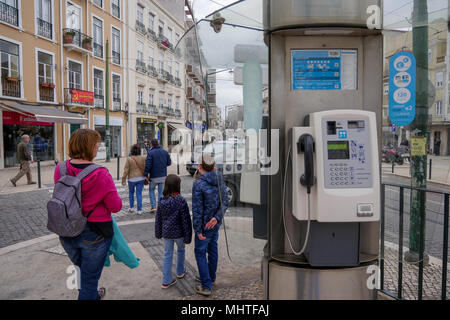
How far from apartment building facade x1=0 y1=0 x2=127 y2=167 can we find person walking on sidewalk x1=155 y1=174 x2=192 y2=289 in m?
13.2

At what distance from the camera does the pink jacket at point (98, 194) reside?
7.75ft

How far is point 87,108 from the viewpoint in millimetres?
18797

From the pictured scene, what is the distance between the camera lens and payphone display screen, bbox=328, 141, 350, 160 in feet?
7.41

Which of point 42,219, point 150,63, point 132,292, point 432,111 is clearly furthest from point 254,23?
point 150,63

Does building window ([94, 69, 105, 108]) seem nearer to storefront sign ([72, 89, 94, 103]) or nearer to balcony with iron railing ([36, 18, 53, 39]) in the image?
storefront sign ([72, 89, 94, 103])

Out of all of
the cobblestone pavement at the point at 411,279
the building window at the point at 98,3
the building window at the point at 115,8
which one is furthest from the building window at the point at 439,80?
the building window at the point at 115,8

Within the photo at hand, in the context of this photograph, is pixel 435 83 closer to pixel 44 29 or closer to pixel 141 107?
pixel 44 29

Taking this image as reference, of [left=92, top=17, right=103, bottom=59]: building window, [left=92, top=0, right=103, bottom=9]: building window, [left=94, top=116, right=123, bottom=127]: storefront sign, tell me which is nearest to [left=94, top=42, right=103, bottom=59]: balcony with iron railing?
[left=92, top=17, right=103, bottom=59]: building window

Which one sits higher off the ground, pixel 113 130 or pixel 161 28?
pixel 161 28

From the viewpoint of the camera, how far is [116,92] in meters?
22.2

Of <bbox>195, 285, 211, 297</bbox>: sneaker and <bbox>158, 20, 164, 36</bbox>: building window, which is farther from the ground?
<bbox>158, 20, 164, 36</bbox>: building window

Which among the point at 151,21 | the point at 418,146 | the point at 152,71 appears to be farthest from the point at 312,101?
the point at 152,71

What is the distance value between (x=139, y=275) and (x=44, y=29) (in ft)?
57.4
